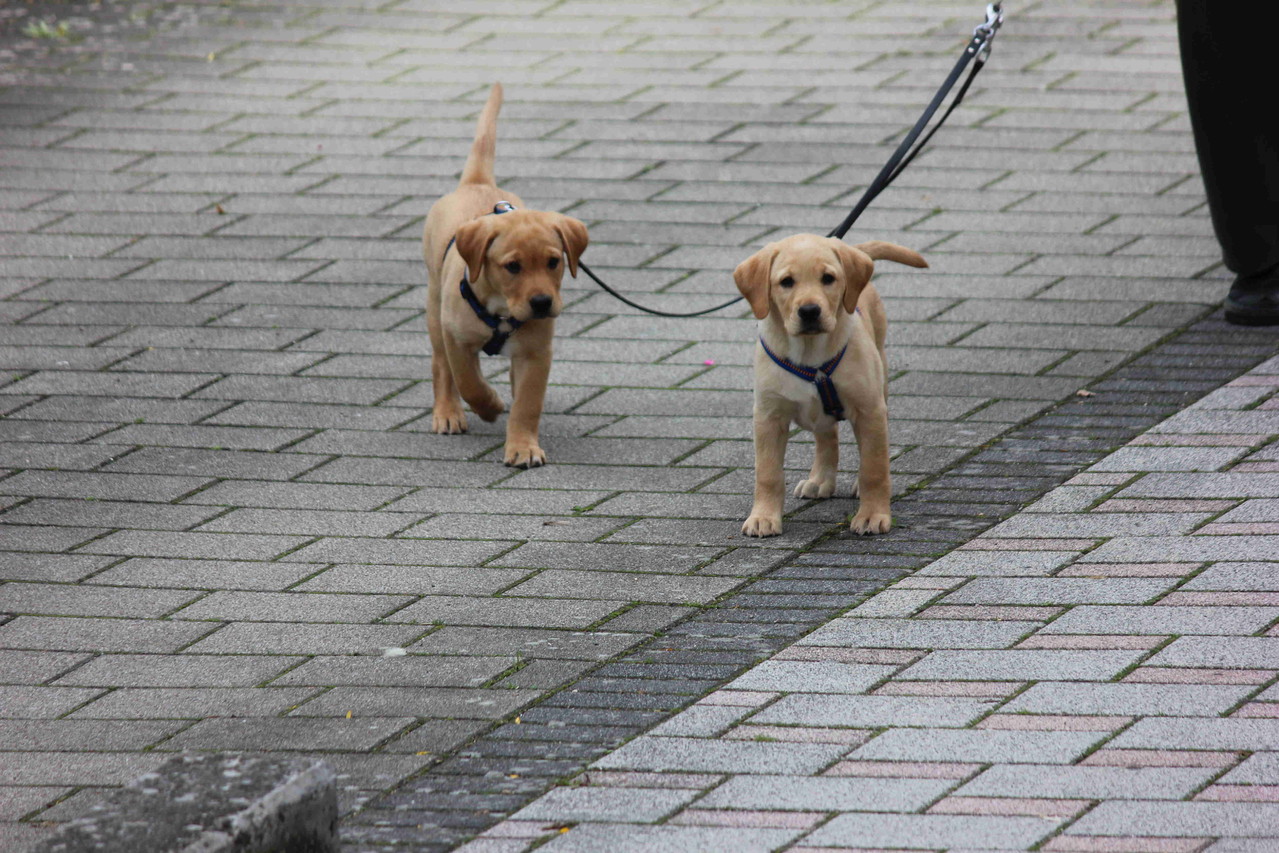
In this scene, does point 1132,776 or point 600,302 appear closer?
point 1132,776

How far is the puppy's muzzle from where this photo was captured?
5.04 meters

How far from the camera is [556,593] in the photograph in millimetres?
5004

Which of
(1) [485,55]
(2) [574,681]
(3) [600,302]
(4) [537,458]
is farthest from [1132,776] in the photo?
(1) [485,55]

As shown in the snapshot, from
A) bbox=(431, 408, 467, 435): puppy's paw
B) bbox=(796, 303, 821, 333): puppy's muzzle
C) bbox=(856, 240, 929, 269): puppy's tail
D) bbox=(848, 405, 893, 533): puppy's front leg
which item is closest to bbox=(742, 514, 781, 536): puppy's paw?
bbox=(848, 405, 893, 533): puppy's front leg

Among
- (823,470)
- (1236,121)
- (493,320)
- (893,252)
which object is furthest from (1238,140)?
(493,320)

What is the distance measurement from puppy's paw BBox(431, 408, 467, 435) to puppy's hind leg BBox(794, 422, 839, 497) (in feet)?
4.51

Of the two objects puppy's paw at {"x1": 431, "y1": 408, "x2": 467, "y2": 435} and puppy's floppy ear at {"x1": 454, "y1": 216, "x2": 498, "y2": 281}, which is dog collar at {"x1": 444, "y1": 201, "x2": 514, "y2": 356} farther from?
puppy's paw at {"x1": 431, "y1": 408, "x2": 467, "y2": 435}

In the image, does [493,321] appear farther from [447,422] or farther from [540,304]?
[447,422]

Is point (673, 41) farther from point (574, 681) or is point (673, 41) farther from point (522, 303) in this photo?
Result: point (574, 681)

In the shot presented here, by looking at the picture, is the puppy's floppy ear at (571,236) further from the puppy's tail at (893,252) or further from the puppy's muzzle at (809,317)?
the puppy's muzzle at (809,317)

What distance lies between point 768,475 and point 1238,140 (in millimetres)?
2755

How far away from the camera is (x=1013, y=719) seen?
13.5ft

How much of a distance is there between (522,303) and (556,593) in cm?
125

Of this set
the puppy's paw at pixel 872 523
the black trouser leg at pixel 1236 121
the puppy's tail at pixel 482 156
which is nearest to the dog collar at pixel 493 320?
the puppy's tail at pixel 482 156
